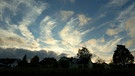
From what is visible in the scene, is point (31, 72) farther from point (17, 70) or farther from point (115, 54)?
point (115, 54)

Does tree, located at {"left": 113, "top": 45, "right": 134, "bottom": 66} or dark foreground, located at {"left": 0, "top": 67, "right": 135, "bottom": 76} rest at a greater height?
tree, located at {"left": 113, "top": 45, "right": 134, "bottom": 66}

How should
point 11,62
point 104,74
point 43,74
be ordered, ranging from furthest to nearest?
point 11,62 < point 104,74 < point 43,74

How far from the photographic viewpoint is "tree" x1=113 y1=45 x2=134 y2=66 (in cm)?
9230

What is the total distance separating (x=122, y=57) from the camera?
93.1 m

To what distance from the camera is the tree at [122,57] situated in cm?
9230

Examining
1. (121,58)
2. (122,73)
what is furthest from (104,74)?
(121,58)

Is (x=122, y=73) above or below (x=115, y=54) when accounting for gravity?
below

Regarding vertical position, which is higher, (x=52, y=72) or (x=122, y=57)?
(x=122, y=57)

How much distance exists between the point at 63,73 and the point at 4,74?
966 centimetres

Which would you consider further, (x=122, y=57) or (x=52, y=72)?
(x=122, y=57)

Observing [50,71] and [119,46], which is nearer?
[50,71]

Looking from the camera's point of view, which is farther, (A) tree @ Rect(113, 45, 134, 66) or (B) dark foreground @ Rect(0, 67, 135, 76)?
(A) tree @ Rect(113, 45, 134, 66)

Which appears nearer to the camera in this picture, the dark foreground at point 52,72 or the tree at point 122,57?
the dark foreground at point 52,72

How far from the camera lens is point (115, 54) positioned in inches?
3757
